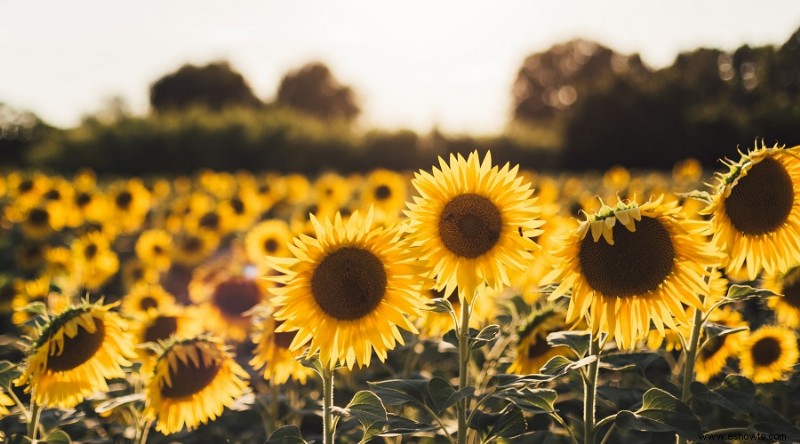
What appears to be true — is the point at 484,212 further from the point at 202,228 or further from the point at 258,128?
the point at 258,128

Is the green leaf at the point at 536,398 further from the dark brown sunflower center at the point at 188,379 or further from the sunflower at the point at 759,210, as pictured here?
the dark brown sunflower center at the point at 188,379

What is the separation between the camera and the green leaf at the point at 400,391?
2143 millimetres

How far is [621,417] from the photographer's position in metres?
2.04

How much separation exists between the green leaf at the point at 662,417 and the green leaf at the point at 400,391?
25.4 inches

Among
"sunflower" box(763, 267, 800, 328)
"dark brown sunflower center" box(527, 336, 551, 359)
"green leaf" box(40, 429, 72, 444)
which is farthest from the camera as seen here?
"sunflower" box(763, 267, 800, 328)

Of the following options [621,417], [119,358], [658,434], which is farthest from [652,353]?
[119,358]

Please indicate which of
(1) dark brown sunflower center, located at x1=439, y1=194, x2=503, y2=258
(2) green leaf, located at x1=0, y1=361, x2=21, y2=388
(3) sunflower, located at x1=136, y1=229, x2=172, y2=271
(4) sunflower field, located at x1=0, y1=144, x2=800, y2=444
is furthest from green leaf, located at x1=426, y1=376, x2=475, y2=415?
(3) sunflower, located at x1=136, y1=229, x2=172, y2=271

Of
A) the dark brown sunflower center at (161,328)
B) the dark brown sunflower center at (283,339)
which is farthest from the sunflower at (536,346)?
the dark brown sunflower center at (161,328)

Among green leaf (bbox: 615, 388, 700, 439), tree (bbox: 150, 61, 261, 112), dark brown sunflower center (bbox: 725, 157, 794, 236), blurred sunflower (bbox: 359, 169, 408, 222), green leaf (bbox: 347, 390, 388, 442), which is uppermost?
tree (bbox: 150, 61, 261, 112)

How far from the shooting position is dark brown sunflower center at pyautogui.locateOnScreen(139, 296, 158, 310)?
487 centimetres

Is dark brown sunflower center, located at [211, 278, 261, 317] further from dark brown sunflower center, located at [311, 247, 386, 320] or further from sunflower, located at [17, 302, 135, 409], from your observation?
dark brown sunflower center, located at [311, 247, 386, 320]

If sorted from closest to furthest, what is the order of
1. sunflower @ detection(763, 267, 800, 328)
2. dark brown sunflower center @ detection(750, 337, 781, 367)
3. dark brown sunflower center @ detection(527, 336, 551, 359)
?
dark brown sunflower center @ detection(527, 336, 551, 359)
dark brown sunflower center @ detection(750, 337, 781, 367)
sunflower @ detection(763, 267, 800, 328)

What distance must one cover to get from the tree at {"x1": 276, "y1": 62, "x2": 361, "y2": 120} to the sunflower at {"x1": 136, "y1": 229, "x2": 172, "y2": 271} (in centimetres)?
5232

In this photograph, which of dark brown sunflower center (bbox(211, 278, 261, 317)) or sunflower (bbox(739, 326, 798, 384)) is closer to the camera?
sunflower (bbox(739, 326, 798, 384))
